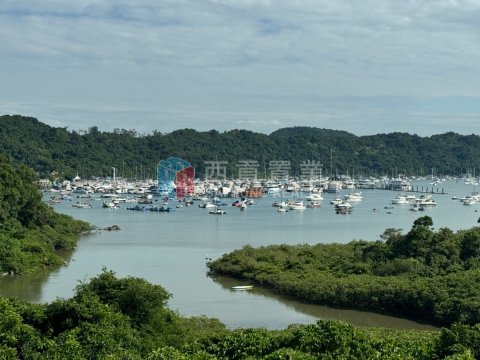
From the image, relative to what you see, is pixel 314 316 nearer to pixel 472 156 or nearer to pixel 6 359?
pixel 6 359

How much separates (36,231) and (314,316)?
13587 mm

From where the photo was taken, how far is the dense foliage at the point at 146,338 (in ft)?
27.5

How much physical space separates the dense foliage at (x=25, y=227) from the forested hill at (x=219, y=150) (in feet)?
131

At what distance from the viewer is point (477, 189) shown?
74.8m

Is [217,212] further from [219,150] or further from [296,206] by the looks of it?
[219,150]

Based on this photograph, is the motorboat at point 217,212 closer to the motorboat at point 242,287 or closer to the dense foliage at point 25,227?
the dense foliage at point 25,227

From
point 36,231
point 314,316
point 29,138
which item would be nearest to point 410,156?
point 29,138

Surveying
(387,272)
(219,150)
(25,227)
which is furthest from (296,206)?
(219,150)

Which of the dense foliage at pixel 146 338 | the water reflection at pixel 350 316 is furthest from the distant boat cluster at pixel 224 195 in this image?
the dense foliage at pixel 146 338

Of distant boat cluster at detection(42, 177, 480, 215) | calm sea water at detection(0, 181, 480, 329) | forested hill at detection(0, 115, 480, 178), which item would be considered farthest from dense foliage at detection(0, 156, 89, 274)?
forested hill at detection(0, 115, 480, 178)

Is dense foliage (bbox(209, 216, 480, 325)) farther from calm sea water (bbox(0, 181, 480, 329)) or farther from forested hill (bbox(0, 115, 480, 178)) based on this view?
forested hill (bbox(0, 115, 480, 178))

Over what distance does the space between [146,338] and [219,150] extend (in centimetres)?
7592

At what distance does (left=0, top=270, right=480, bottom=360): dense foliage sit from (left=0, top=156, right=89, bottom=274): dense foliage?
11.7m

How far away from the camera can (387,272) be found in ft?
63.4
